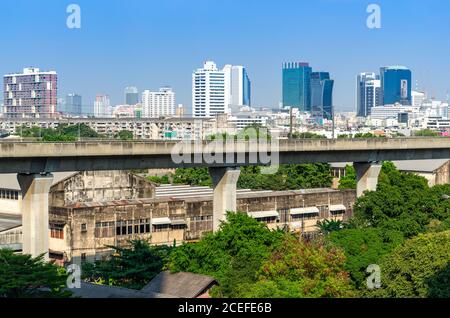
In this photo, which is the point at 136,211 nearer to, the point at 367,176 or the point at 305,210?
the point at 305,210

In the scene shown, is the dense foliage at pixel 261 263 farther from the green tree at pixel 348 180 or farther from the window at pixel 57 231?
the green tree at pixel 348 180

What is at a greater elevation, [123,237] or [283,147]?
[283,147]

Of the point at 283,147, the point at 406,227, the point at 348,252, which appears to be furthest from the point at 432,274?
the point at 283,147

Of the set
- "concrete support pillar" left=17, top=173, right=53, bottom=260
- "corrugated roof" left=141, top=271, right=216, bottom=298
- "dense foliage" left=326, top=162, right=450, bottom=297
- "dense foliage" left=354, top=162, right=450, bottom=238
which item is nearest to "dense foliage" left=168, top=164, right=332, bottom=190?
"dense foliage" left=326, top=162, right=450, bottom=297

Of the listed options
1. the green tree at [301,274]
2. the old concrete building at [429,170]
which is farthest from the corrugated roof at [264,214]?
the green tree at [301,274]

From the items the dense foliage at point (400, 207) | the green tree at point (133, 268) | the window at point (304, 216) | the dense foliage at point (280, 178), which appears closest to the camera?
the green tree at point (133, 268)
